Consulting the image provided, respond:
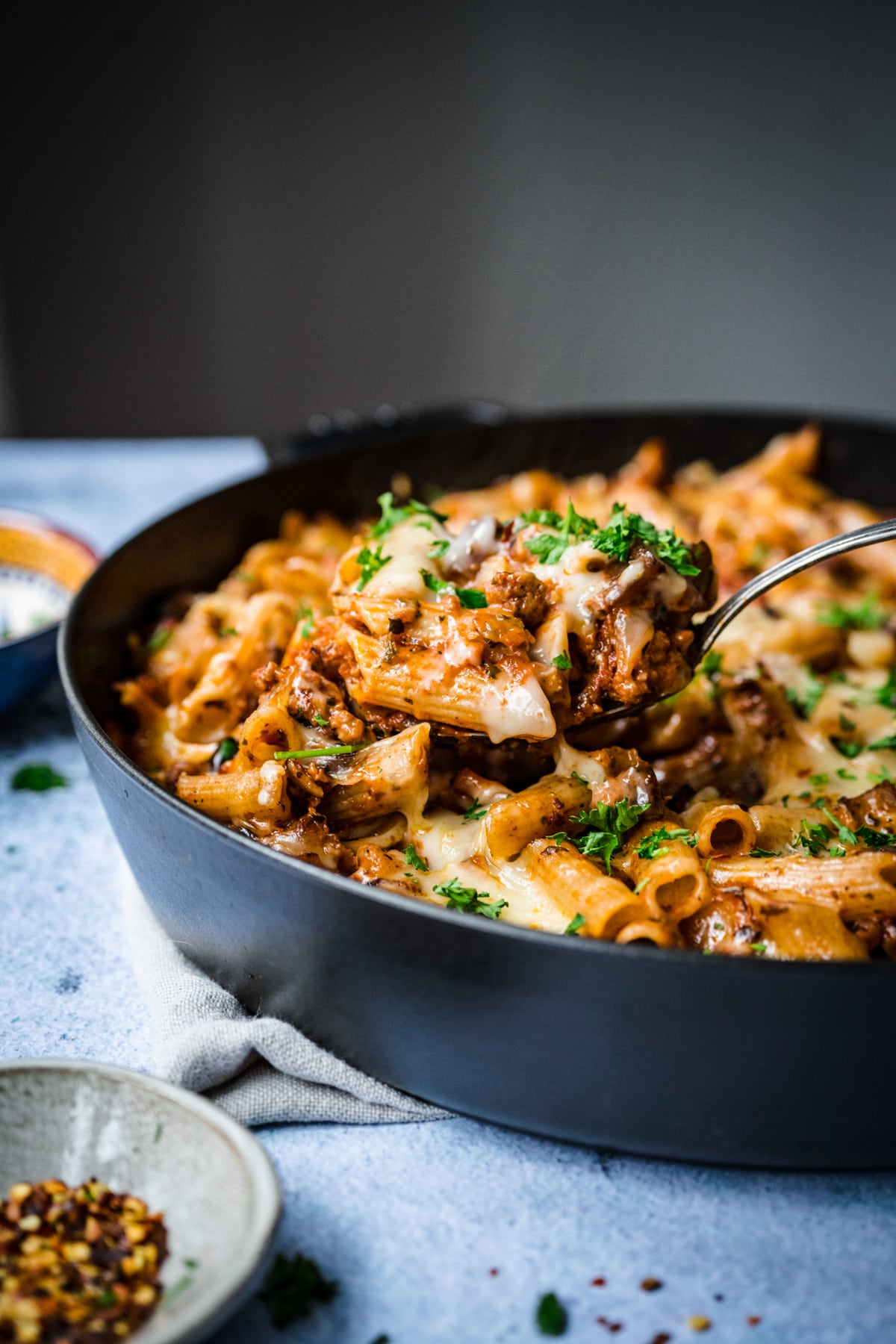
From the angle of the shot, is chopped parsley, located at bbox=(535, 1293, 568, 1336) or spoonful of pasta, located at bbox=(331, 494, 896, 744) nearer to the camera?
chopped parsley, located at bbox=(535, 1293, 568, 1336)

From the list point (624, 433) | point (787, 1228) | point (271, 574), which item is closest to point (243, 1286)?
point (787, 1228)

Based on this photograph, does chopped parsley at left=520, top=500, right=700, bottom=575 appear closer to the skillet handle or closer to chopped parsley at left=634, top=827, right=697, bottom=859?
chopped parsley at left=634, top=827, right=697, bottom=859

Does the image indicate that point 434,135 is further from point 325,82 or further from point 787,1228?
point 787,1228

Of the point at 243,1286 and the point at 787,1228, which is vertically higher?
the point at 243,1286

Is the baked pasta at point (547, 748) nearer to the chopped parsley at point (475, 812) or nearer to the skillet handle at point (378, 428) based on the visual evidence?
the chopped parsley at point (475, 812)

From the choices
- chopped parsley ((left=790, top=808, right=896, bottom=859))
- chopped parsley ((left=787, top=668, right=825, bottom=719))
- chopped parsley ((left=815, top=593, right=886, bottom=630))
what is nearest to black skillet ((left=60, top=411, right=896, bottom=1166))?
chopped parsley ((left=790, top=808, right=896, bottom=859))

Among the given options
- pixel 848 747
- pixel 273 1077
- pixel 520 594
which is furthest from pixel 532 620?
pixel 273 1077
